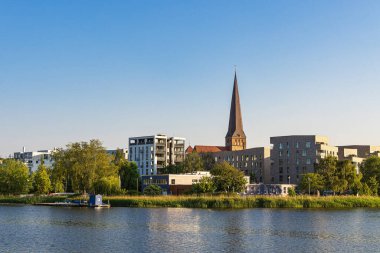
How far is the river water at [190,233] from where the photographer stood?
5053 cm

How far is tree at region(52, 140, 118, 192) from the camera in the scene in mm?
129500

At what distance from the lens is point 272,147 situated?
19100 centimetres

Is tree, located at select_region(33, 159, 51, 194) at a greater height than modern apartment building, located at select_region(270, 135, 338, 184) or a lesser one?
lesser

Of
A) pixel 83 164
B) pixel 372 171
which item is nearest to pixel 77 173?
pixel 83 164

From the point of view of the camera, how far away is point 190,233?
200 ft

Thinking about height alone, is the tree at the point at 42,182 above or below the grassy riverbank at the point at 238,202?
above

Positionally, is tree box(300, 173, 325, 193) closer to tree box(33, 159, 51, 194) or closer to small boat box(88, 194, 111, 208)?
small boat box(88, 194, 111, 208)

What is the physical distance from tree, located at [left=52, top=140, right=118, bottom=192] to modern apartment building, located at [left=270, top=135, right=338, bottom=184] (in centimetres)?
7051

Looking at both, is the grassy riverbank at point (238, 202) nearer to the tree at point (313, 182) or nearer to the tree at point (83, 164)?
the tree at point (83, 164)

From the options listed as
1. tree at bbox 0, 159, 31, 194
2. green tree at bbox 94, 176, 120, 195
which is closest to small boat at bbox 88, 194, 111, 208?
green tree at bbox 94, 176, 120, 195

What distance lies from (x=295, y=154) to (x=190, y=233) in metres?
128

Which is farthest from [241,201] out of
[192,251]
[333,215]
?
[192,251]

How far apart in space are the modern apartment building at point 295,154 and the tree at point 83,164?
7051 centimetres

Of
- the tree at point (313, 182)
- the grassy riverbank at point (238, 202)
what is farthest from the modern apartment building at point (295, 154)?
the grassy riverbank at point (238, 202)
